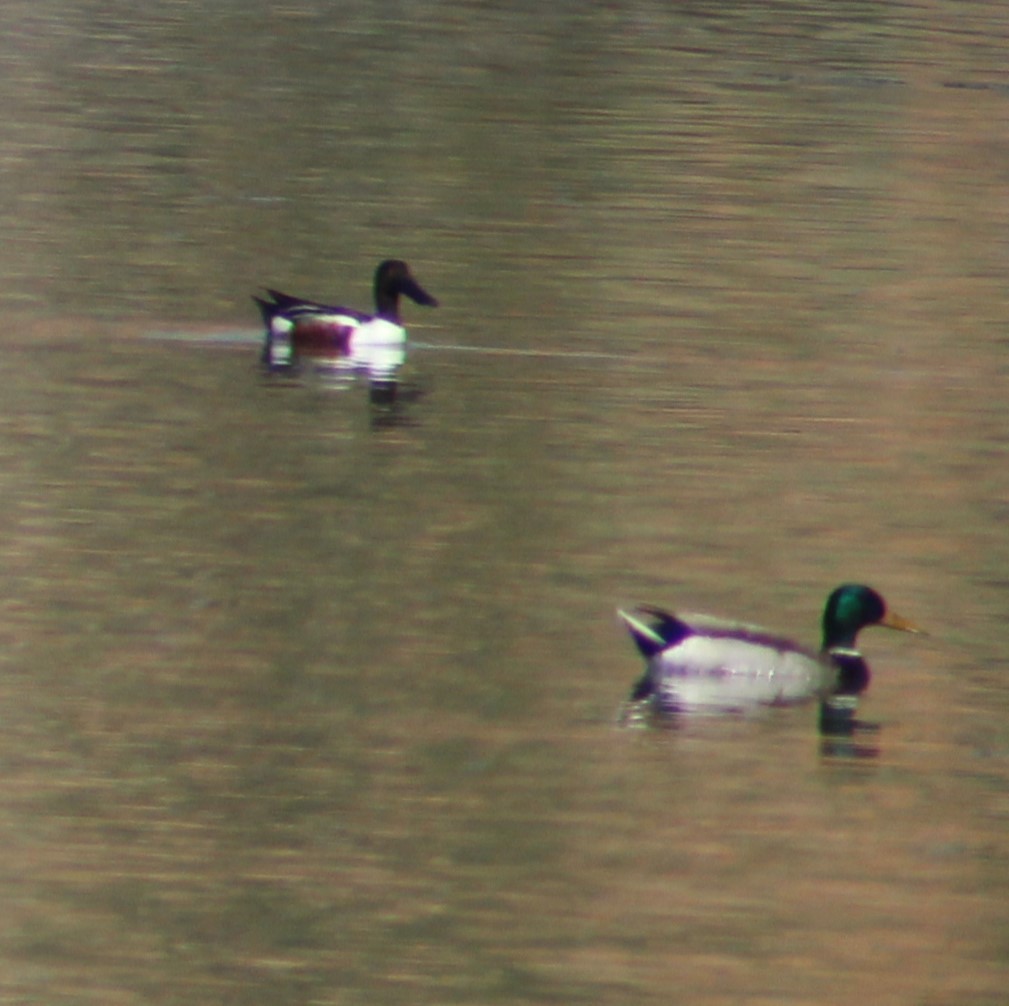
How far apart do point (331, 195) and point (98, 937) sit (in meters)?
16.0

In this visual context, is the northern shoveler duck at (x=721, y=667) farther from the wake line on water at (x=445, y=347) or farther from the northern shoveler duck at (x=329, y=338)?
the northern shoveler duck at (x=329, y=338)

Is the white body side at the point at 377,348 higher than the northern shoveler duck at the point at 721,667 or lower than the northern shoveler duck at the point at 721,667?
higher

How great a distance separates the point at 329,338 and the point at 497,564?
5.68 metres

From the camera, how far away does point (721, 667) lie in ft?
34.6

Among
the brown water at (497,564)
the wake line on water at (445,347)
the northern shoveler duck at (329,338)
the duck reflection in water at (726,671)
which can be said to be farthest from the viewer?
the northern shoveler duck at (329,338)

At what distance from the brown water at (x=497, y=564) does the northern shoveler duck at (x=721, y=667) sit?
0.20 metres

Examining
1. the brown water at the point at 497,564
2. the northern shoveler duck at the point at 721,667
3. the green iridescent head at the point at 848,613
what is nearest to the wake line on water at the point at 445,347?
the brown water at the point at 497,564

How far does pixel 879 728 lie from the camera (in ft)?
33.7

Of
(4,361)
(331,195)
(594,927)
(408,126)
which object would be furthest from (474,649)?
(408,126)

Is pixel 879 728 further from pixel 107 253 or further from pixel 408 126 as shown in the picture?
pixel 408 126

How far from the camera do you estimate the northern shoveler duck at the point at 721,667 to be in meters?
10.5

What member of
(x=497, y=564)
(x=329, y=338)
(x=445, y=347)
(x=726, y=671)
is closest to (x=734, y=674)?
(x=726, y=671)

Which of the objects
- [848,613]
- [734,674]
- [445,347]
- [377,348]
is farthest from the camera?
[445,347]

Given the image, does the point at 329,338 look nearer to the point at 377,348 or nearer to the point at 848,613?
the point at 377,348
